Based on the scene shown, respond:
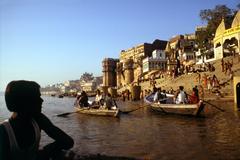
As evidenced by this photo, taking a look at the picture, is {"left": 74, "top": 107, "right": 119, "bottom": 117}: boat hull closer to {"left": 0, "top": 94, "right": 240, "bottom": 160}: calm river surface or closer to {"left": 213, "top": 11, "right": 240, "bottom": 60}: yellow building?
{"left": 0, "top": 94, "right": 240, "bottom": 160}: calm river surface

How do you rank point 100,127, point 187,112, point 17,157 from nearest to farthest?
1. point 17,157
2. point 100,127
3. point 187,112

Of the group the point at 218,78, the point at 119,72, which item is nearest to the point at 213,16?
the point at 218,78

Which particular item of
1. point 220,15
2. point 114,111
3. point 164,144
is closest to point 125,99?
point 220,15

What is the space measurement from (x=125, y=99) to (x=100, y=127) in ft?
128

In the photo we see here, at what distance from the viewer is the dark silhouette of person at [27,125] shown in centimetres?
280

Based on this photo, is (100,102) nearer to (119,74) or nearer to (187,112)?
(187,112)

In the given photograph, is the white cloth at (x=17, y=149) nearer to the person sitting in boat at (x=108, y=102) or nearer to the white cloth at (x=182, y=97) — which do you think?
the white cloth at (x=182, y=97)

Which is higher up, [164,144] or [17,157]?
[17,157]

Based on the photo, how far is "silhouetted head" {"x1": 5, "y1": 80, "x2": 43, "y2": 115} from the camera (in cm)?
293

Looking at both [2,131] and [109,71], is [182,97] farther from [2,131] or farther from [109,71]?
[109,71]

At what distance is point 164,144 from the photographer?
13031 mm

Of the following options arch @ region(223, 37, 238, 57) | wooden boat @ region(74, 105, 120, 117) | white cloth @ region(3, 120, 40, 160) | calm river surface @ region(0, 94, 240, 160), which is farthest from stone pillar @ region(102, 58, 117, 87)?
Result: white cloth @ region(3, 120, 40, 160)

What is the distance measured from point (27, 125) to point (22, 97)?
26cm

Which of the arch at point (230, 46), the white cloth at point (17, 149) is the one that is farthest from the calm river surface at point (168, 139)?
the arch at point (230, 46)
